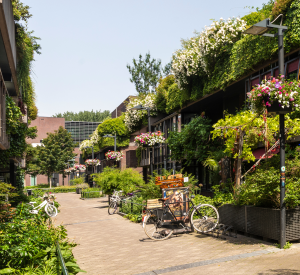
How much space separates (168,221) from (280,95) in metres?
4.79

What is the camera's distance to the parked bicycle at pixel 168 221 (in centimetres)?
989

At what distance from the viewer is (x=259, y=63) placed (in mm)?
13297

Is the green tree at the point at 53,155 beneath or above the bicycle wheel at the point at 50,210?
above

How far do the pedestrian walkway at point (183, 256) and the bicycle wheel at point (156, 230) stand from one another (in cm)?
18

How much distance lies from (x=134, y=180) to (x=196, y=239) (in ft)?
36.8

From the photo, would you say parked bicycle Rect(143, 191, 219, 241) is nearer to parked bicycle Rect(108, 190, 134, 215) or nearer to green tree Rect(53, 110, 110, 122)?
parked bicycle Rect(108, 190, 134, 215)

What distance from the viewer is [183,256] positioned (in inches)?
298

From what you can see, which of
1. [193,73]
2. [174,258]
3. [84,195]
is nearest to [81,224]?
[174,258]

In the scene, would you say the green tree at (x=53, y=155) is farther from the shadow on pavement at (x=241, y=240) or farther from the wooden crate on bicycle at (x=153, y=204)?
the shadow on pavement at (x=241, y=240)

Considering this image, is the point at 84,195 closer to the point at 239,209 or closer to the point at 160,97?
the point at 160,97

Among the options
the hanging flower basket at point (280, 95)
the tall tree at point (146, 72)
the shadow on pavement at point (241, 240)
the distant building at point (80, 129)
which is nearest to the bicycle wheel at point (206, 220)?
the shadow on pavement at point (241, 240)

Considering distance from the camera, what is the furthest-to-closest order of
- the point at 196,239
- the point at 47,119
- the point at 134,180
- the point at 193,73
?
the point at 47,119 < the point at 134,180 < the point at 193,73 < the point at 196,239

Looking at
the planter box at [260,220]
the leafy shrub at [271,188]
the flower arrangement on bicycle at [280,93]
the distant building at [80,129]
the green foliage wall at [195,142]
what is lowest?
the planter box at [260,220]

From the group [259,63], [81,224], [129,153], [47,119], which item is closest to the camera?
[259,63]
